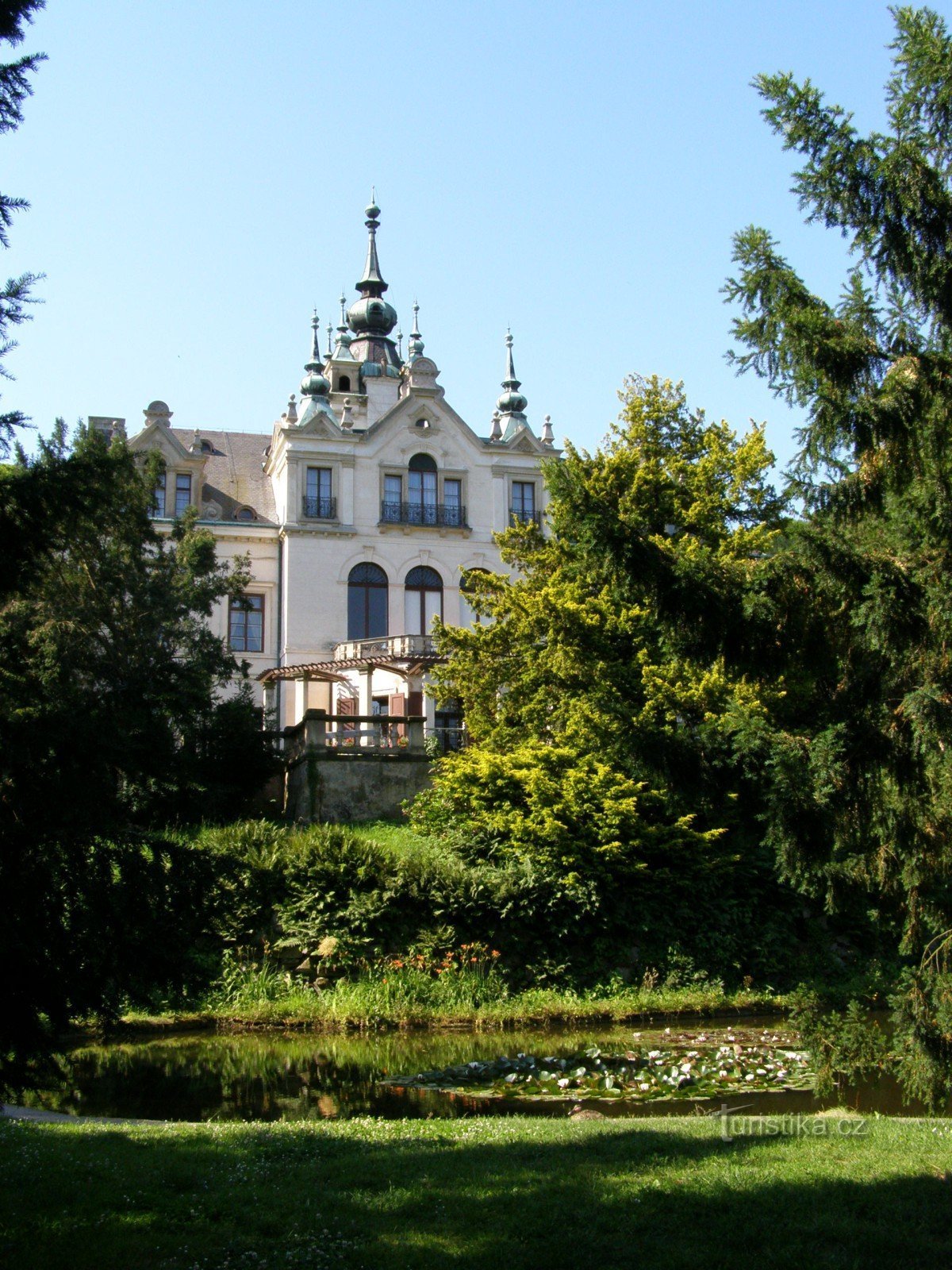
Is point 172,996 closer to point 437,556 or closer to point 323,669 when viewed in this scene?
point 323,669

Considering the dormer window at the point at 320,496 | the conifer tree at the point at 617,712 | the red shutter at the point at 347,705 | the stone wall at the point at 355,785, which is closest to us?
the conifer tree at the point at 617,712

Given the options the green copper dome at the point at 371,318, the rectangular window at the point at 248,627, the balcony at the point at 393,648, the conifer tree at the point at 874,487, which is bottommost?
the conifer tree at the point at 874,487

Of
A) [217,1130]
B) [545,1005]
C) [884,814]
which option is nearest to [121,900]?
[217,1130]

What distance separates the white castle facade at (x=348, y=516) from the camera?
136 ft

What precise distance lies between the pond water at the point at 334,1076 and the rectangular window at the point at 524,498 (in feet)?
89.8

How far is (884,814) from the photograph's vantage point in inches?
360

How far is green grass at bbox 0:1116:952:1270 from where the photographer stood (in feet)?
19.6

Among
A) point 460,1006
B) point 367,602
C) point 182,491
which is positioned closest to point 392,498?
point 367,602

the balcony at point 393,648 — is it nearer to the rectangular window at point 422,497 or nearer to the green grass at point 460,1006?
the rectangular window at point 422,497

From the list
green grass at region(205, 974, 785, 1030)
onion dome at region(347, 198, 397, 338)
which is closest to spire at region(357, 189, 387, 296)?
onion dome at region(347, 198, 397, 338)

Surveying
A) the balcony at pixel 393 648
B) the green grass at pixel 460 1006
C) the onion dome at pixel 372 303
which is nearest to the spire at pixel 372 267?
the onion dome at pixel 372 303

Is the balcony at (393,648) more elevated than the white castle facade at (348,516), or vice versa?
the white castle facade at (348,516)

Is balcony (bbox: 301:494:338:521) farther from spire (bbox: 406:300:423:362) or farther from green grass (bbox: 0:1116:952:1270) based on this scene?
green grass (bbox: 0:1116:952:1270)

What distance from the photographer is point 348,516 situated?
42406mm
